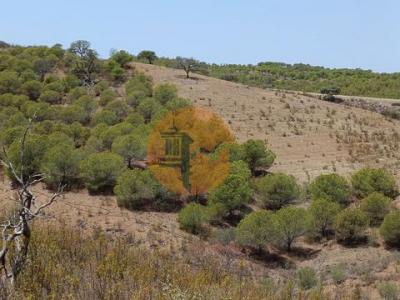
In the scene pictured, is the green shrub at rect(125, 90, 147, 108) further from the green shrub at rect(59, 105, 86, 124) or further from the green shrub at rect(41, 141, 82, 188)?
the green shrub at rect(41, 141, 82, 188)

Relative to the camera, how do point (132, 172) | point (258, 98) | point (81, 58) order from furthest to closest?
point (81, 58), point (258, 98), point (132, 172)

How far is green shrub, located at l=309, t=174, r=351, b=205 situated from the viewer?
53.1 ft

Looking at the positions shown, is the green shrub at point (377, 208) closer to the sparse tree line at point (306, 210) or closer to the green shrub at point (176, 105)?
the sparse tree line at point (306, 210)

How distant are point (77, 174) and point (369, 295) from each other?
1138 cm

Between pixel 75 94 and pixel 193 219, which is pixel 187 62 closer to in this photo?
pixel 75 94

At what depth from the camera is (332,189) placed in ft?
53.5

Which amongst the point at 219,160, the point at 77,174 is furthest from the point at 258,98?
the point at 77,174

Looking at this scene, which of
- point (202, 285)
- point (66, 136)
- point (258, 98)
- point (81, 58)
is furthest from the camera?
point (81, 58)

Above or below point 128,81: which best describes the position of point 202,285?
below

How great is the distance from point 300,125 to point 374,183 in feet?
33.3

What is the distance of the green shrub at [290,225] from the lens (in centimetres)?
1398

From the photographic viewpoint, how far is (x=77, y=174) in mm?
17750

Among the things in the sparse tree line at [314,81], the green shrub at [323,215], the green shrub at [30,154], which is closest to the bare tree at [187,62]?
the sparse tree line at [314,81]

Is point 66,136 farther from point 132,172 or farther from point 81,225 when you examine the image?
point 81,225
